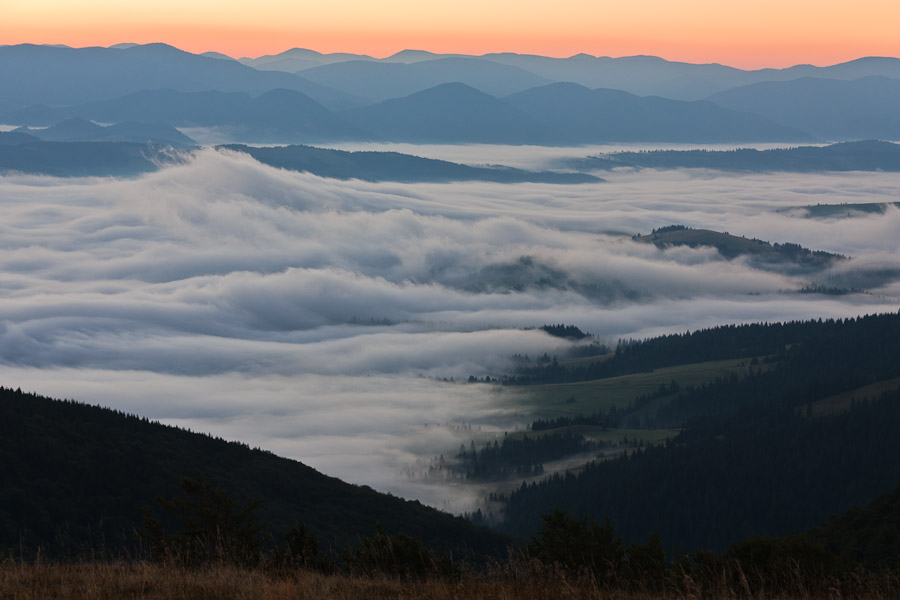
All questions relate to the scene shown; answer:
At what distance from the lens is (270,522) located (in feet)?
369

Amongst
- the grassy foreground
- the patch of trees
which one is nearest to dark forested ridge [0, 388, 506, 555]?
the patch of trees

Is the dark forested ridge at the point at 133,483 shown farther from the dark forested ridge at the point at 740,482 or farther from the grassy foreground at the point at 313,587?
the grassy foreground at the point at 313,587

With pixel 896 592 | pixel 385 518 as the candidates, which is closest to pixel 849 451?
pixel 385 518

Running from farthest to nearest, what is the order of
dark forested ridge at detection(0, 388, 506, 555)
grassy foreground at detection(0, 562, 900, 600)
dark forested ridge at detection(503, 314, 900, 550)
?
dark forested ridge at detection(503, 314, 900, 550)
dark forested ridge at detection(0, 388, 506, 555)
grassy foreground at detection(0, 562, 900, 600)

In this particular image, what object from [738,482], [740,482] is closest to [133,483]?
[738,482]

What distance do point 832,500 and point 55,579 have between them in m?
154

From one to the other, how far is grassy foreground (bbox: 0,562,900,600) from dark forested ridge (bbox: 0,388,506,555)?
261ft

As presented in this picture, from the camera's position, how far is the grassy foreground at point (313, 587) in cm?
1792

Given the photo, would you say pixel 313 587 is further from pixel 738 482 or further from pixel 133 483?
pixel 738 482

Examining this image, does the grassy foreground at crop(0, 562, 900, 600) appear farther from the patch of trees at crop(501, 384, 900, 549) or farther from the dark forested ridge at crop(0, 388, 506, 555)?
the patch of trees at crop(501, 384, 900, 549)

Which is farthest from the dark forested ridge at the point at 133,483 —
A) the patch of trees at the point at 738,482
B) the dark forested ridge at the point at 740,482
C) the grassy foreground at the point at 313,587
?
the grassy foreground at the point at 313,587

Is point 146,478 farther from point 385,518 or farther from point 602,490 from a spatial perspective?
point 602,490

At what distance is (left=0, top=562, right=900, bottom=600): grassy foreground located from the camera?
17922 millimetres

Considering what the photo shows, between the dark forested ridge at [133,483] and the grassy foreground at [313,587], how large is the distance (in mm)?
79483
